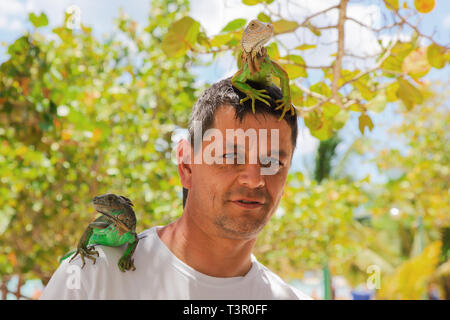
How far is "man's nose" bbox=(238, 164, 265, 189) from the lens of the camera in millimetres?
1430

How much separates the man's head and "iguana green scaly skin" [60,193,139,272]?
0.82ft

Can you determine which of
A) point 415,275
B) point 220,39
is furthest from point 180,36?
point 415,275

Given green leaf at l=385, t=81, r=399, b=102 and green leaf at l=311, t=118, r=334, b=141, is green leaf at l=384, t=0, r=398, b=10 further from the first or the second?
green leaf at l=311, t=118, r=334, b=141

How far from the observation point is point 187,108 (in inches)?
182

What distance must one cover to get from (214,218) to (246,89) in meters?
0.47

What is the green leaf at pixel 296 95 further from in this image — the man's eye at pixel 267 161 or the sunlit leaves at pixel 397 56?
the man's eye at pixel 267 161

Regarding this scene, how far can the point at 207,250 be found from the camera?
5.20ft

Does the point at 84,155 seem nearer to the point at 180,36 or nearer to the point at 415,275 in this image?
the point at 180,36

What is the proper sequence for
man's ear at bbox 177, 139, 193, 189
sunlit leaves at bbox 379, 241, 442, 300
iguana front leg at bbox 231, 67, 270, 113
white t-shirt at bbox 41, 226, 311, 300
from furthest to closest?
sunlit leaves at bbox 379, 241, 442, 300, man's ear at bbox 177, 139, 193, 189, iguana front leg at bbox 231, 67, 270, 113, white t-shirt at bbox 41, 226, 311, 300

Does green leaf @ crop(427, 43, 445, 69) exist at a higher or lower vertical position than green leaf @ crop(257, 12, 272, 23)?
lower

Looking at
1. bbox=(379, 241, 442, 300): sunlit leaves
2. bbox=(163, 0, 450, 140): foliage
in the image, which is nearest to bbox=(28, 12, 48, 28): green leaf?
bbox=(163, 0, 450, 140): foliage

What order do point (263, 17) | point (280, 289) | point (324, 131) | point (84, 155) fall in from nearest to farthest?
1. point (280, 289)
2. point (263, 17)
3. point (324, 131)
4. point (84, 155)

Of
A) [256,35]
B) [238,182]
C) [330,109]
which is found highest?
[256,35]
